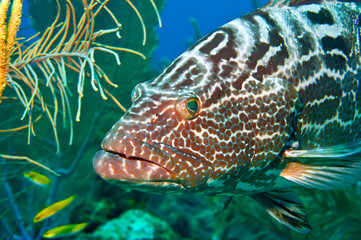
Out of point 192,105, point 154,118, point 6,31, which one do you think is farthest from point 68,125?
point 192,105

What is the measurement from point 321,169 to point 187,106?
136 centimetres

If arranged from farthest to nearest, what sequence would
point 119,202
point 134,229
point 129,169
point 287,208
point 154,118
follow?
1. point 119,202
2. point 134,229
3. point 287,208
4. point 154,118
5. point 129,169

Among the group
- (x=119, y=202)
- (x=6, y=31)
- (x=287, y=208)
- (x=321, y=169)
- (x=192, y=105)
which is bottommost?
(x=119, y=202)

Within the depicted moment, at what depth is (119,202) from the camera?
20.1 feet

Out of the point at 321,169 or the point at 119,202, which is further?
the point at 119,202

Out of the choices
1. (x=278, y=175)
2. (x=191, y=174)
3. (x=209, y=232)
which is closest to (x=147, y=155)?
(x=191, y=174)

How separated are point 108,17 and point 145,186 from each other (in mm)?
7175

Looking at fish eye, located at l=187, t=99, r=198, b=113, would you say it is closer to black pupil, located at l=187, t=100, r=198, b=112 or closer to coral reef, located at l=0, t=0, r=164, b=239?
black pupil, located at l=187, t=100, r=198, b=112

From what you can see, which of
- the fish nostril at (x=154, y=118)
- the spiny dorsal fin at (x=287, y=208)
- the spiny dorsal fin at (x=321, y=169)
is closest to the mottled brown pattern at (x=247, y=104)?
the fish nostril at (x=154, y=118)

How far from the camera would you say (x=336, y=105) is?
243 centimetres

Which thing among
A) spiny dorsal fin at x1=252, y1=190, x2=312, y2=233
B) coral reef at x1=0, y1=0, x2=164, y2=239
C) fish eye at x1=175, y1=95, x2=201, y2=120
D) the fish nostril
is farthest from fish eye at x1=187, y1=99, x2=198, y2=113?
coral reef at x1=0, y1=0, x2=164, y2=239

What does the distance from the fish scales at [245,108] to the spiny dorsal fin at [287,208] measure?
8 centimetres

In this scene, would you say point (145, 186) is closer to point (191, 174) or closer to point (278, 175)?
point (191, 174)

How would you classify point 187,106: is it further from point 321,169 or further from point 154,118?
point 321,169
